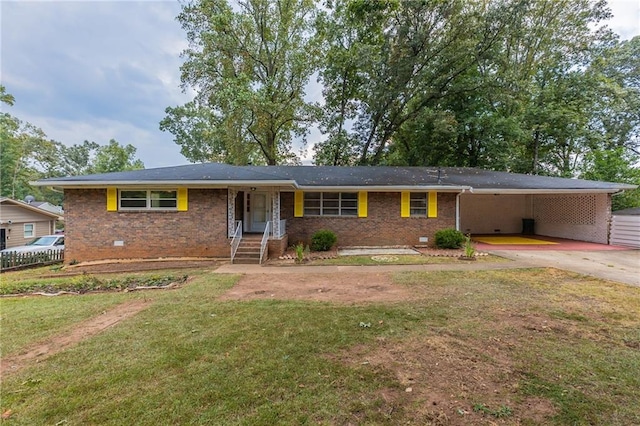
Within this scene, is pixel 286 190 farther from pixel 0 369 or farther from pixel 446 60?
pixel 446 60

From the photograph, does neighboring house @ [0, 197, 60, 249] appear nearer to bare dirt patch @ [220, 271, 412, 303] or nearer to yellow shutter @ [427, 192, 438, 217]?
bare dirt patch @ [220, 271, 412, 303]

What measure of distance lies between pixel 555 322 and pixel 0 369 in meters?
6.94

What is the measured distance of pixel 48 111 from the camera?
73.4ft

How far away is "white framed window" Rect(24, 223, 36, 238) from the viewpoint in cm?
1992

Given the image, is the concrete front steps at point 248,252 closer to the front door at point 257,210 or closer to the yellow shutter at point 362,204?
the front door at point 257,210

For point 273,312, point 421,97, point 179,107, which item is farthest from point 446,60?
point 179,107

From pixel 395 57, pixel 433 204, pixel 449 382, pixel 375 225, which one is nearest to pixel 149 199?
pixel 375 225

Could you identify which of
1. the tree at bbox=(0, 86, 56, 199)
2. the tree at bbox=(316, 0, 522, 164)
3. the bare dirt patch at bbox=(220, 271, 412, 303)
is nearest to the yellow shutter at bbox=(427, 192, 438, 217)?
the bare dirt patch at bbox=(220, 271, 412, 303)

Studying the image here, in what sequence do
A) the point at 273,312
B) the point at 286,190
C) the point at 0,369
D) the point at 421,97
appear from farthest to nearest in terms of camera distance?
1. the point at 421,97
2. the point at 286,190
3. the point at 273,312
4. the point at 0,369

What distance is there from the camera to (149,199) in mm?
9914

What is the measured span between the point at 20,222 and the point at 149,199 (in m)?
17.2

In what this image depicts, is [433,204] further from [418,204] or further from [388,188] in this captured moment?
[388,188]

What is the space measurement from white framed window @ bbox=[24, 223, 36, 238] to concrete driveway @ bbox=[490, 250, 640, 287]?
28.4 m

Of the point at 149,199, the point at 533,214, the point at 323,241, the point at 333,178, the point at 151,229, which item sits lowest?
the point at 323,241
